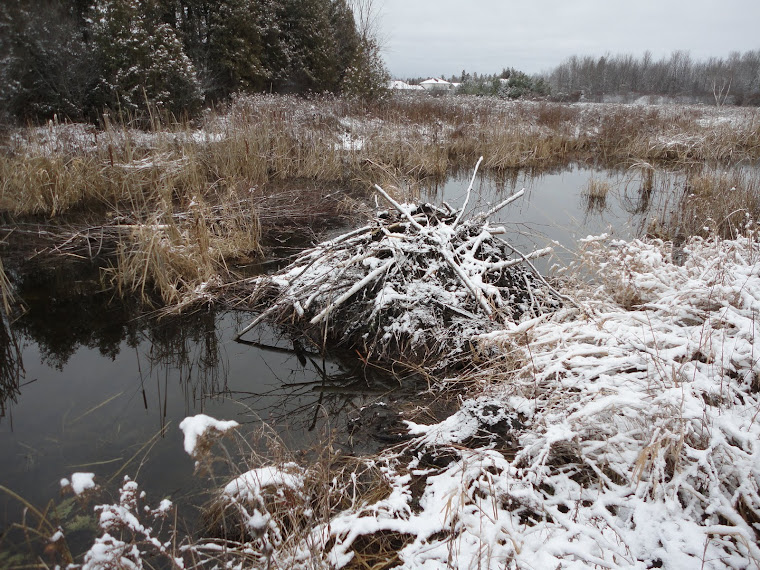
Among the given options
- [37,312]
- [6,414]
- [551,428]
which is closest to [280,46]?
[37,312]

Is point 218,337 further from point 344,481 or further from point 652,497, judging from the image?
point 652,497

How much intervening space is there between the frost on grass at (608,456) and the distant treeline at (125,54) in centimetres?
691

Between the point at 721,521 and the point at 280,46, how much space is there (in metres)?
17.2

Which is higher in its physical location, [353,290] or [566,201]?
[566,201]

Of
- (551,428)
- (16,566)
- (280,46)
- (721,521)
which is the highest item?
(280,46)

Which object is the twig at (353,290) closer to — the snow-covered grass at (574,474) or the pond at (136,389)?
the pond at (136,389)

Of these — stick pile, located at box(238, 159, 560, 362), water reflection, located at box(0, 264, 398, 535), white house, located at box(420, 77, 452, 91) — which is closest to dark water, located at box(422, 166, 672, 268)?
stick pile, located at box(238, 159, 560, 362)

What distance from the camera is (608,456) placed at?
A: 1857 mm

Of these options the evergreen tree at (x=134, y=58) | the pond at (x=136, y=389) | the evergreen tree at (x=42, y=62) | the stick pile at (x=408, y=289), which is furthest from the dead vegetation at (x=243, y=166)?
the evergreen tree at (x=42, y=62)

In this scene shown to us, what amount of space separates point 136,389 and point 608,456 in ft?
9.00

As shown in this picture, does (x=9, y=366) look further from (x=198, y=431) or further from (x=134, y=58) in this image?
(x=134, y=58)

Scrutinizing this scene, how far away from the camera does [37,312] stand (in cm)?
386

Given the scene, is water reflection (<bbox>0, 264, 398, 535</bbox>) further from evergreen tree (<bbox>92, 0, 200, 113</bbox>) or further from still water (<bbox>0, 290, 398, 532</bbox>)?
evergreen tree (<bbox>92, 0, 200, 113</bbox>)

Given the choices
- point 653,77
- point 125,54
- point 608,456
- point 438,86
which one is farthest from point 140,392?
point 653,77
